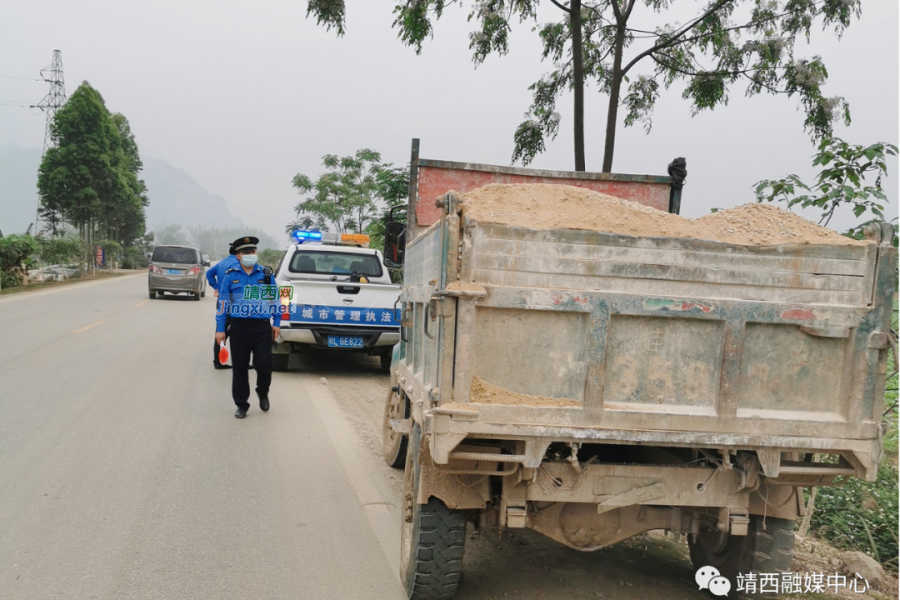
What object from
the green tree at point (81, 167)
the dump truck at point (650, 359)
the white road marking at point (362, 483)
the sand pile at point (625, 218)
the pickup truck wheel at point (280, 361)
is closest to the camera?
the dump truck at point (650, 359)

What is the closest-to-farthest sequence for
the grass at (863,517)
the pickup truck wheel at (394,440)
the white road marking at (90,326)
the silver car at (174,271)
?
the grass at (863,517) → the pickup truck wheel at (394,440) → the white road marking at (90,326) → the silver car at (174,271)

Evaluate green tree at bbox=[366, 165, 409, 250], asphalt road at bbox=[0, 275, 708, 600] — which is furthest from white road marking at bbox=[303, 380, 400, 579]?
green tree at bbox=[366, 165, 409, 250]

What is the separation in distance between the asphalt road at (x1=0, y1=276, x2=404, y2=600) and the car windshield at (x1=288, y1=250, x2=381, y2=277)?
199 centimetres

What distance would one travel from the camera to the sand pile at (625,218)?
9.72 ft

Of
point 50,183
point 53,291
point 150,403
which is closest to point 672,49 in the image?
point 150,403

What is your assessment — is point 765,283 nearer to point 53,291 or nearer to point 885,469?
point 885,469

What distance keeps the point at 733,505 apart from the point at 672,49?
941 cm

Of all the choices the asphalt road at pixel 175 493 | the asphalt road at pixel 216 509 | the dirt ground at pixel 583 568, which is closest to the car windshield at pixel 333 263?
the asphalt road at pixel 175 493

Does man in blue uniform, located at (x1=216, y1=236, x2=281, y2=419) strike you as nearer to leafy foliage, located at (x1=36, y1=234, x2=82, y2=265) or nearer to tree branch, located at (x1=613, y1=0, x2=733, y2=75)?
tree branch, located at (x1=613, y1=0, x2=733, y2=75)

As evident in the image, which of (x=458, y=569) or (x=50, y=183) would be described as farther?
(x=50, y=183)

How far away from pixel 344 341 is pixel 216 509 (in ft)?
17.0

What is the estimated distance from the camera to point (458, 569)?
3.29m

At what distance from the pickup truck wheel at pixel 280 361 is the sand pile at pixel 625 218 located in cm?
750

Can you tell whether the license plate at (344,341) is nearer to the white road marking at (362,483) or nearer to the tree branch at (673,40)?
the white road marking at (362,483)
